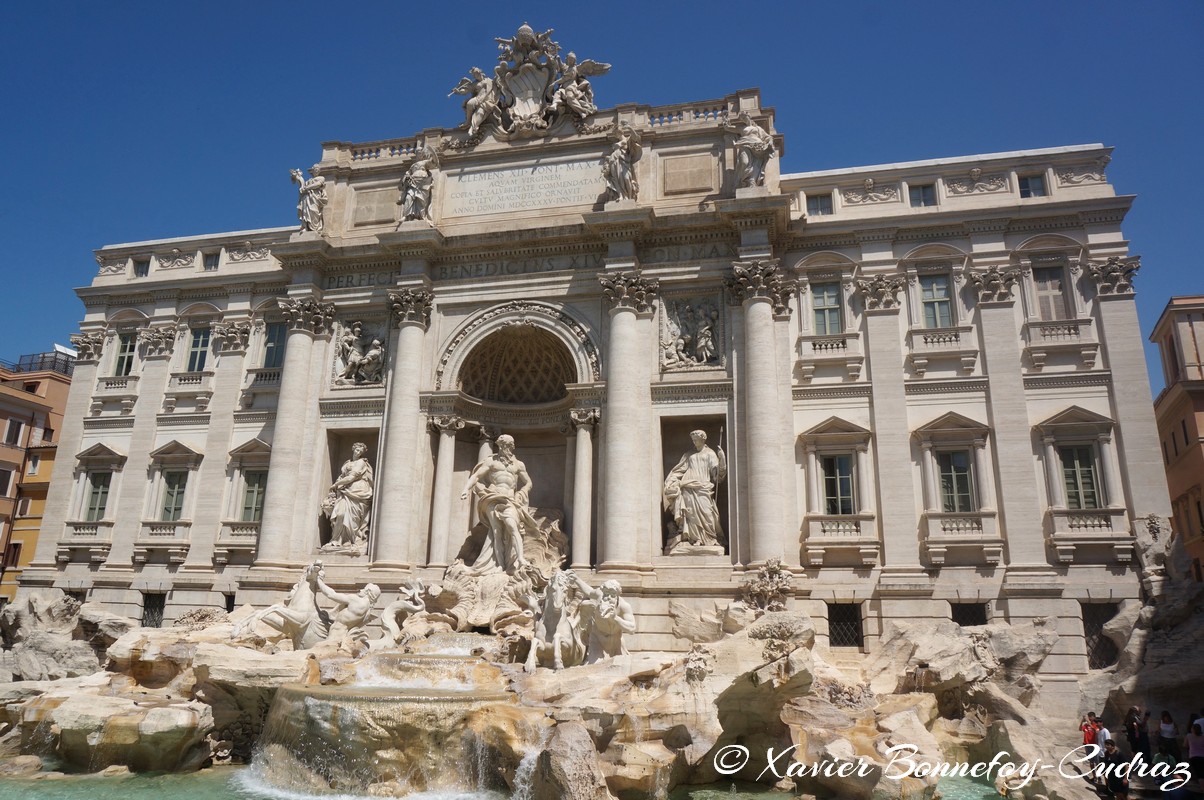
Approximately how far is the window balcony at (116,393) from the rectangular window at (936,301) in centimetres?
2587

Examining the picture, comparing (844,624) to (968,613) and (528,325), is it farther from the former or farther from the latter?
(528,325)

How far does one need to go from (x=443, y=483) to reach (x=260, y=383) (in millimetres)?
7865

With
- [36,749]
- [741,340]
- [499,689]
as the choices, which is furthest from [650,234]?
[36,749]

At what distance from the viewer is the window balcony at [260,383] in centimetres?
2639

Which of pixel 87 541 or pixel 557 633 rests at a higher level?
pixel 87 541

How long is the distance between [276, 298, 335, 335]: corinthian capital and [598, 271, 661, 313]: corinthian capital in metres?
9.05

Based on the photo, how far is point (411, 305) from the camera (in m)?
24.5

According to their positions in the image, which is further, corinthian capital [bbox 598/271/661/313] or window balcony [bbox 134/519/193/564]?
window balcony [bbox 134/519/193/564]

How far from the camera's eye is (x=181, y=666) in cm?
1702

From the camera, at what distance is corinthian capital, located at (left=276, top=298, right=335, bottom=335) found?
25.2 m

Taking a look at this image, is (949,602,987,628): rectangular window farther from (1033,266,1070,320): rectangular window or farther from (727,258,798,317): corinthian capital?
(727,258,798,317): corinthian capital

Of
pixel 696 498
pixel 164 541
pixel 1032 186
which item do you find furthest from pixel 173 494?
pixel 1032 186

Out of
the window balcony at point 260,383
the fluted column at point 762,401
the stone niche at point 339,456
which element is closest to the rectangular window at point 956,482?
the fluted column at point 762,401

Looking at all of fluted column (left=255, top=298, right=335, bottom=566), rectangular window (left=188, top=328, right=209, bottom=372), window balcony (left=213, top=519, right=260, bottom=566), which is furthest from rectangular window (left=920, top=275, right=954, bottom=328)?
rectangular window (left=188, top=328, right=209, bottom=372)
